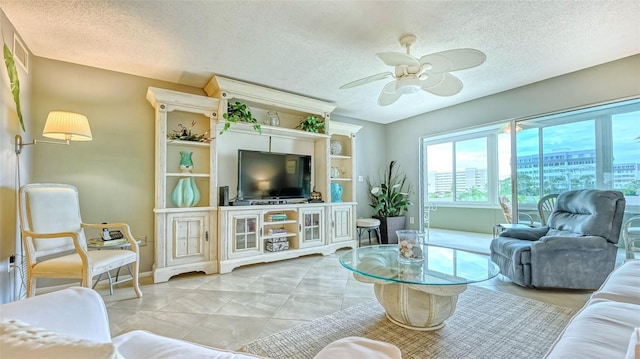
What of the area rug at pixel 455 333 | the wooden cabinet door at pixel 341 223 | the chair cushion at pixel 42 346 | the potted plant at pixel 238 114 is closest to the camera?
the chair cushion at pixel 42 346

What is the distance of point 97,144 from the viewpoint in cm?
290

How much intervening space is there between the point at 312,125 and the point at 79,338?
12.2 feet

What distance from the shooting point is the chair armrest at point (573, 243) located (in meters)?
2.50

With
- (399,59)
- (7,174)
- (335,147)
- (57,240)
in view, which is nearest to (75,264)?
(57,240)

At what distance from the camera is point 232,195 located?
11.9 feet

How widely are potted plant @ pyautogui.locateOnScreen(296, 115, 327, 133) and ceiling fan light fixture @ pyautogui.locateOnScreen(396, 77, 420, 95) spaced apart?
1823 millimetres

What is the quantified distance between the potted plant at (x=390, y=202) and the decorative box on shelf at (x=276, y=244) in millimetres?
1910

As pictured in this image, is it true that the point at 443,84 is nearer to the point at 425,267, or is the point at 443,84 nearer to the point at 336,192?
the point at 425,267

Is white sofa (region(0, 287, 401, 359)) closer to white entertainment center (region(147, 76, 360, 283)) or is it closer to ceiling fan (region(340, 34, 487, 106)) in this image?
ceiling fan (region(340, 34, 487, 106))

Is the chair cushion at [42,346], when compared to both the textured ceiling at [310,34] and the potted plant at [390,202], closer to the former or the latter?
the textured ceiling at [310,34]

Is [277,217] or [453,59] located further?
[277,217]

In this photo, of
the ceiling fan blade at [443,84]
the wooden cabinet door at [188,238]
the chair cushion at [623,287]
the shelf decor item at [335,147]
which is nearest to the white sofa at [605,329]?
the chair cushion at [623,287]

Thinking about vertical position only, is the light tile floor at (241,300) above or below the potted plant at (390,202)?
below

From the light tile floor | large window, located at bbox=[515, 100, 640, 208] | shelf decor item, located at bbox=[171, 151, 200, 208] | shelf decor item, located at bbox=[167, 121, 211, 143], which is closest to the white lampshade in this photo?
shelf decor item, located at bbox=[167, 121, 211, 143]
